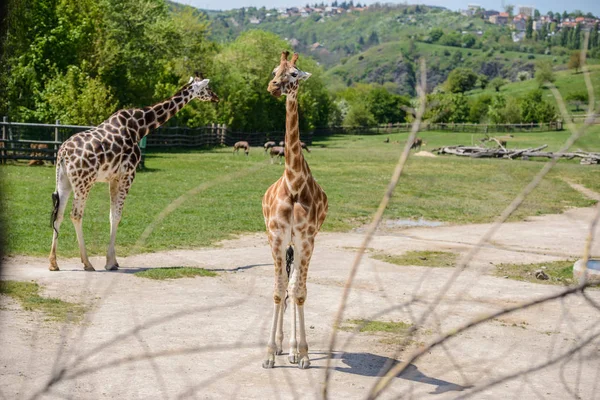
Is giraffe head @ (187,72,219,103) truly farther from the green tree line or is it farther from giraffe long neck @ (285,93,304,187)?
the green tree line

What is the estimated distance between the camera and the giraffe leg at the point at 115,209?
10.7 m

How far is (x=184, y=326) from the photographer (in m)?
7.82

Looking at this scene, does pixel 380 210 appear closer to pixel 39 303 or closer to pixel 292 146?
pixel 292 146

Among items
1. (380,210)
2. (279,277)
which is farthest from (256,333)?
(380,210)

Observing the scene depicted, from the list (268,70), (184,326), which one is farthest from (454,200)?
(268,70)

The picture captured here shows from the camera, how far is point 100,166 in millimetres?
10977

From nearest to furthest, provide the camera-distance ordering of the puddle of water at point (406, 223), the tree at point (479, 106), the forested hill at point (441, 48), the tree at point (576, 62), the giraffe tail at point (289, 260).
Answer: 1. the tree at point (576, 62)
2. the forested hill at point (441, 48)
3. the giraffe tail at point (289, 260)
4. the puddle of water at point (406, 223)
5. the tree at point (479, 106)

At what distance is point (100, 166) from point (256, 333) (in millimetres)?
4164

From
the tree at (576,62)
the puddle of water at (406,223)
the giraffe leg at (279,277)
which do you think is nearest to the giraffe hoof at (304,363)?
the giraffe leg at (279,277)

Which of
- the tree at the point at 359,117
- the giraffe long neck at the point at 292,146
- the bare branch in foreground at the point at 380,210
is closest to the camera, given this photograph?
the bare branch in foreground at the point at 380,210

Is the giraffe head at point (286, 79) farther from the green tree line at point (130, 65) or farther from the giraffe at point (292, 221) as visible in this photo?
the green tree line at point (130, 65)

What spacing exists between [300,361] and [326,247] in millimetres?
7409

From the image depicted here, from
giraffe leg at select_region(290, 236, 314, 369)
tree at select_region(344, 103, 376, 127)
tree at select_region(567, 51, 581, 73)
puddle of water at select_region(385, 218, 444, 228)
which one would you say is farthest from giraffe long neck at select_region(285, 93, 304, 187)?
tree at select_region(344, 103, 376, 127)

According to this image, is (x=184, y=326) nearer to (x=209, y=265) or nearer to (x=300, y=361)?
(x=300, y=361)
